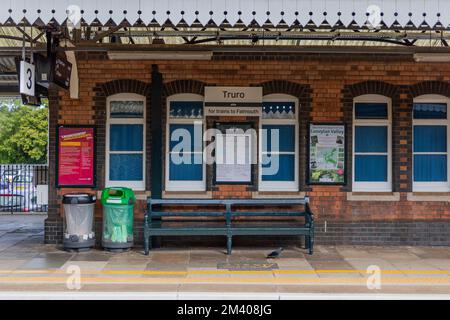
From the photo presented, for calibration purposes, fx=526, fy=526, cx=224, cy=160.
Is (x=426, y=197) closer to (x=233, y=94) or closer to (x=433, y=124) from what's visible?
(x=433, y=124)

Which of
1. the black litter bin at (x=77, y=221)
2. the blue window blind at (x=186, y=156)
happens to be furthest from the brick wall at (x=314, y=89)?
the black litter bin at (x=77, y=221)

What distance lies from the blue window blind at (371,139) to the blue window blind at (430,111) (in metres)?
0.77

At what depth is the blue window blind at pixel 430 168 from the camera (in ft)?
37.0

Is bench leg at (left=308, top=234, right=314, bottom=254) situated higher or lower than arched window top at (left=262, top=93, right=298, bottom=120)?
lower

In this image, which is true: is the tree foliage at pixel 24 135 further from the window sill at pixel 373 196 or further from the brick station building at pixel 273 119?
the window sill at pixel 373 196

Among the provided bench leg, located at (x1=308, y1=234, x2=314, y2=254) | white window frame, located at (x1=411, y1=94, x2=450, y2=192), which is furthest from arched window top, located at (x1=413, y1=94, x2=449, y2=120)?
bench leg, located at (x1=308, y1=234, x2=314, y2=254)

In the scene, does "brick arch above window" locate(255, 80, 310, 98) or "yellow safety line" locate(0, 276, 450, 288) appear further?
"brick arch above window" locate(255, 80, 310, 98)

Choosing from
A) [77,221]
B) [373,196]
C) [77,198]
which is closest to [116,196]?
[77,198]

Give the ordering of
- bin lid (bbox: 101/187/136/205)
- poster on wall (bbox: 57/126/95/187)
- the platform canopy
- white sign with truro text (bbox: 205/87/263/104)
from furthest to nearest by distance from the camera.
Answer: white sign with truro text (bbox: 205/87/263/104)
poster on wall (bbox: 57/126/95/187)
bin lid (bbox: 101/187/136/205)
the platform canopy

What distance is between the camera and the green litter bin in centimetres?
1005

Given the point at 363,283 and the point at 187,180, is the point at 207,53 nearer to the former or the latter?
the point at 187,180

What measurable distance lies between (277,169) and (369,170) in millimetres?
1964

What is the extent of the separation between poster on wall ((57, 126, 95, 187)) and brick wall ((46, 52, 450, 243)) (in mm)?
159

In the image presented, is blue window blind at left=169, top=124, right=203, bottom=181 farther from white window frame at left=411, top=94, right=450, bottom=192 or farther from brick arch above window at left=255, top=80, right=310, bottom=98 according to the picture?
white window frame at left=411, top=94, right=450, bottom=192
